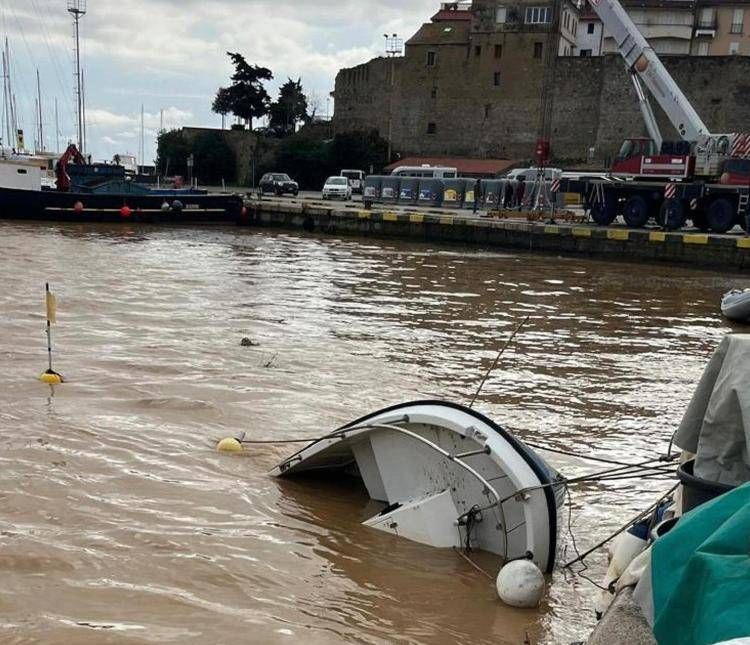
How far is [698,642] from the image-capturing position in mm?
2053

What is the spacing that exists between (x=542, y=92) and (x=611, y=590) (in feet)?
169

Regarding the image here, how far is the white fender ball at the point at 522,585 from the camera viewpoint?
14.0 ft

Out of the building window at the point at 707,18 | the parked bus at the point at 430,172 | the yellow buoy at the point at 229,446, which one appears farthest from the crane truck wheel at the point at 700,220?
the building window at the point at 707,18

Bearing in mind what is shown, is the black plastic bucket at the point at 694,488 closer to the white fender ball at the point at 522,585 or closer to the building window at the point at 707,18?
the white fender ball at the point at 522,585

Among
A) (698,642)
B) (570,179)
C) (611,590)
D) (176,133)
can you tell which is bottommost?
(611,590)

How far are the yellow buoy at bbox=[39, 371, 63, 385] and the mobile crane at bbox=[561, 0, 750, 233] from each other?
20.5m

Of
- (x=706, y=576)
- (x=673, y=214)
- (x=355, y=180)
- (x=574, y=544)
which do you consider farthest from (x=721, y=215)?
(x=355, y=180)

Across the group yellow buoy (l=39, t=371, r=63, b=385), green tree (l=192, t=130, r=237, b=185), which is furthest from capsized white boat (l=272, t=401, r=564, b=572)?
green tree (l=192, t=130, r=237, b=185)

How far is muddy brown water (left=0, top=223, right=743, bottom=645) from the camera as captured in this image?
416cm

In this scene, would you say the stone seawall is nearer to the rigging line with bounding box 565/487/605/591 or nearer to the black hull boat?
the black hull boat

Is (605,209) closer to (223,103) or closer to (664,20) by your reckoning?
(223,103)

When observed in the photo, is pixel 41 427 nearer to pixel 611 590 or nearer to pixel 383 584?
pixel 383 584

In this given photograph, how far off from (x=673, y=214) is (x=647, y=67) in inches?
236

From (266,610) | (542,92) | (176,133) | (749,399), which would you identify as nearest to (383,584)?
(266,610)
